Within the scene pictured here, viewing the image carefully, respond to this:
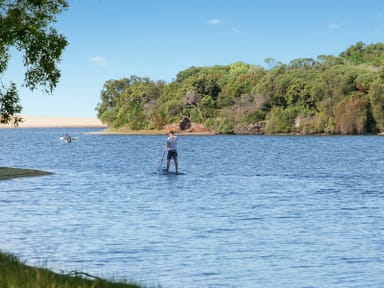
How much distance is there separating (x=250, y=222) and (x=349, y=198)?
10.5 meters

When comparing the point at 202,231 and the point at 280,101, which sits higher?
the point at 280,101

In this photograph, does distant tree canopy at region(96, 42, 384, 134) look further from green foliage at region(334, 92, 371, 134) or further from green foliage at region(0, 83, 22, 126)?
green foliage at region(0, 83, 22, 126)

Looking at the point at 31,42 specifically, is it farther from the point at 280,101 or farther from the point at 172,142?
the point at 280,101

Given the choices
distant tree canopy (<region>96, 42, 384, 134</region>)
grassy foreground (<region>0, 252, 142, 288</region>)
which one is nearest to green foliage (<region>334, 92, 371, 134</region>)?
distant tree canopy (<region>96, 42, 384, 134</region>)

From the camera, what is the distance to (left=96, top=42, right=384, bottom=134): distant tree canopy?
15050 cm

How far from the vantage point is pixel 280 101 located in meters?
164

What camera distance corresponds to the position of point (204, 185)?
4147cm

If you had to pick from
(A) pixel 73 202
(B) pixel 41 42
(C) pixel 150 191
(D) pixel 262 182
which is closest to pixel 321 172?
(D) pixel 262 182

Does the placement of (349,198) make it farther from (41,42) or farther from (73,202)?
(41,42)

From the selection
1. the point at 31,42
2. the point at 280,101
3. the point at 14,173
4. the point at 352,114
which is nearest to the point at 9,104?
the point at 31,42

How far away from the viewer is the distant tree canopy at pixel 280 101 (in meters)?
150

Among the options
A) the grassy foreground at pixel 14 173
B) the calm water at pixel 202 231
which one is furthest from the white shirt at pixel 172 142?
the grassy foreground at pixel 14 173

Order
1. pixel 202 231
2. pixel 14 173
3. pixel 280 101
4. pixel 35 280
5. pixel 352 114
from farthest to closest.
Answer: pixel 280 101 → pixel 352 114 → pixel 14 173 → pixel 202 231 → pixel 35 280

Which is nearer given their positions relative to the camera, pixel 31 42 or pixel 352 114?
pixel 31 42
